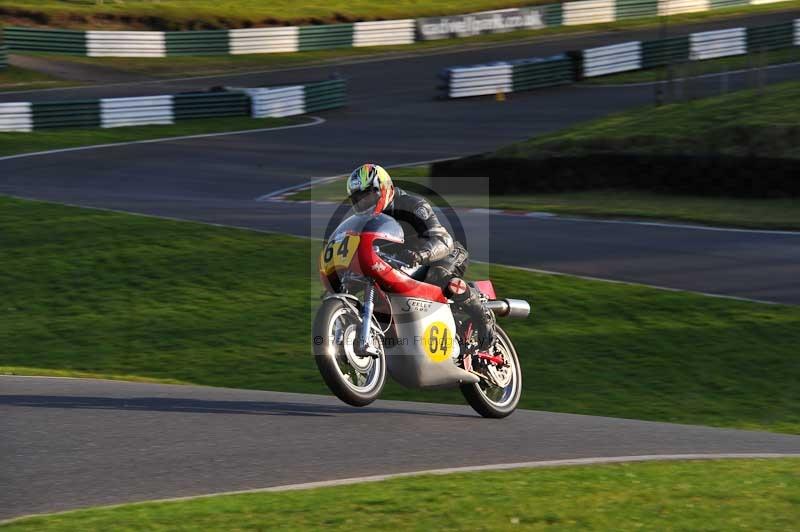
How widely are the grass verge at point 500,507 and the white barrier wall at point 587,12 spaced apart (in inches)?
2034

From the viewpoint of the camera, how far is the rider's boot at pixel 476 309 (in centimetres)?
895

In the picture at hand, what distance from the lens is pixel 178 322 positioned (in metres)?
14.0

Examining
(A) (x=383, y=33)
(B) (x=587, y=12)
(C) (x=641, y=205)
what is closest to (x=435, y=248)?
(C) (x=641, y=205)

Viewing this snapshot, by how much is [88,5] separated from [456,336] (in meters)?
49.5

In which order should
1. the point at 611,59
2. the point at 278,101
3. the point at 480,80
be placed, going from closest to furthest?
the point at 278,101 → the point at 480,80 → the point at 611,59

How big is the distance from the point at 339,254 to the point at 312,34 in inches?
1691

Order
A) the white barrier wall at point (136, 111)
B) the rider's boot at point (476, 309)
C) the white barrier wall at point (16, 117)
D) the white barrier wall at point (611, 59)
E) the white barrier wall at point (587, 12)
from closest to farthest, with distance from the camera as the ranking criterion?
the rider's boot at point (476, 309) → the white barrier wall at point (16, 117) → the white barrier wall at point (136, 111) → the white barrier wall at point (611, 59) → the white barrier wall at point (587, 12)

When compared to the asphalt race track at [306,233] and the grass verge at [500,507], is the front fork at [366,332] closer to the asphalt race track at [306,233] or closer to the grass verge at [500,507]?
the asphalt race track at [306,233]

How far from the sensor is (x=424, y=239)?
8.70 metres

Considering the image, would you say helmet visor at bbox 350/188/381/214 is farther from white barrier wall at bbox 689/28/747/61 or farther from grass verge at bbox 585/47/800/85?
white barrier wall at bbox 689/28/747/61

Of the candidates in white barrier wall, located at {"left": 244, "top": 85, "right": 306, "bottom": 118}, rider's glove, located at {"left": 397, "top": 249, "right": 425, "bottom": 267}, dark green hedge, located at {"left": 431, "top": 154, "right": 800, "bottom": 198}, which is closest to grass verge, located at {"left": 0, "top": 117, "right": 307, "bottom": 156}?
white barrier wall, located at {"left": 244, "top": 85, "right": 306, "bottom": 118}

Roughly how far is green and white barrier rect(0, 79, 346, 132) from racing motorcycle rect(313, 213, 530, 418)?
2405 cm

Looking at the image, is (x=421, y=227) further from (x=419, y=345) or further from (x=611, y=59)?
(x=611, y=59)

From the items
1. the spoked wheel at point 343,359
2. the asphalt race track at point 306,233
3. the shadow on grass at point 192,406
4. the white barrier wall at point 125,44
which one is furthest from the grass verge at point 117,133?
the spoked wheel at point 343,359
